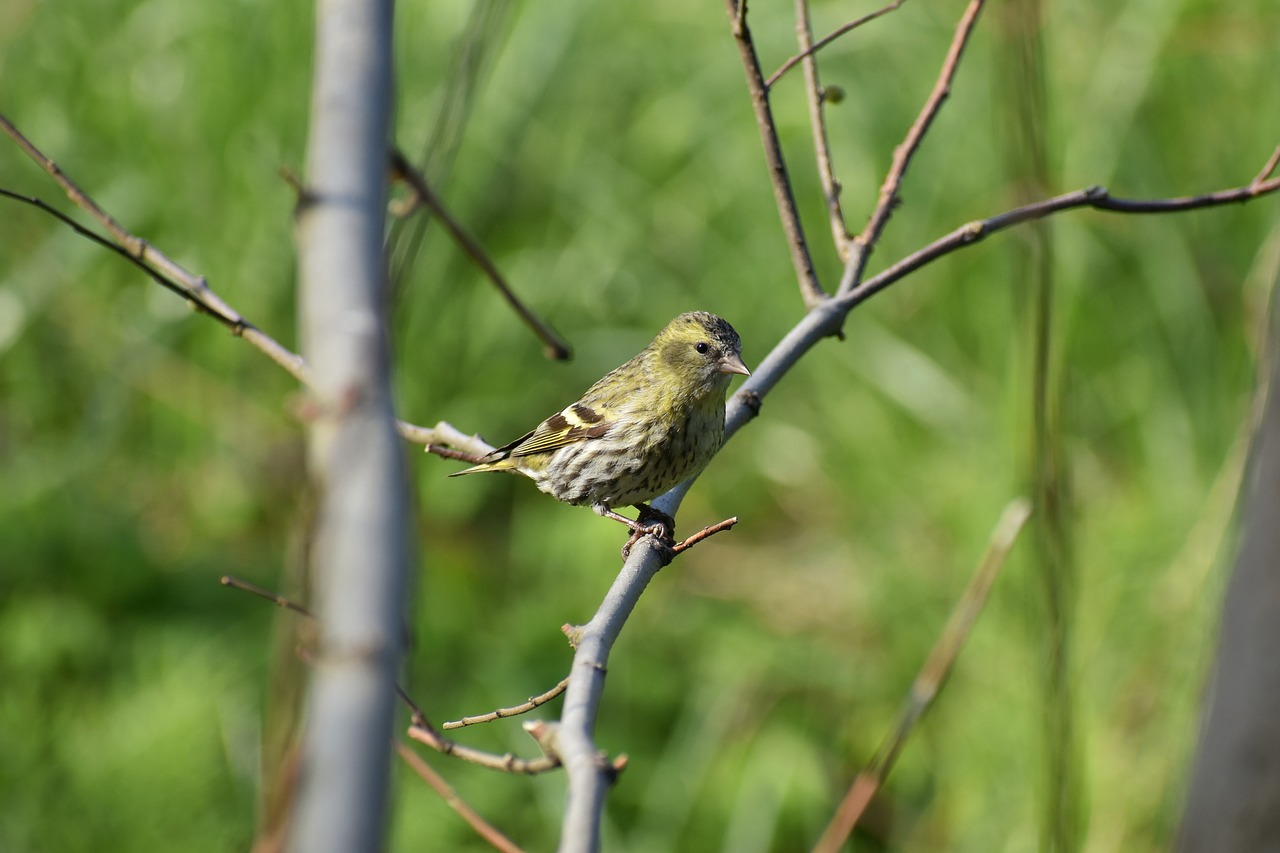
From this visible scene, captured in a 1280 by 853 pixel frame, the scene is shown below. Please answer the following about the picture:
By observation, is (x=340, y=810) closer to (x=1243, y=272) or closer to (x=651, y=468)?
(x=651, y=468)

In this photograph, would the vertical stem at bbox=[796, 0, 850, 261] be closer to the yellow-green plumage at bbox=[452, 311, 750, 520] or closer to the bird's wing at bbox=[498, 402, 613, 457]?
the yellow-green plumage at bbox=[452, 311, 750, 520]

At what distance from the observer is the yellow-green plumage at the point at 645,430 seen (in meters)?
3.16

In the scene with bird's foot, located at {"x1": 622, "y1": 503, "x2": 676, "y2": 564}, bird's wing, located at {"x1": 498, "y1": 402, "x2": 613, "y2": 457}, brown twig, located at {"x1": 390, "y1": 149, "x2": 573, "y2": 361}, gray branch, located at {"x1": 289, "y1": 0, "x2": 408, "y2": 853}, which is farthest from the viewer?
bird's wing, located at {"x1": 498, "y1": 402, "x2": 613, "y2": 457}

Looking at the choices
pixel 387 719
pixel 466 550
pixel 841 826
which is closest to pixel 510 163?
pixel 466 550

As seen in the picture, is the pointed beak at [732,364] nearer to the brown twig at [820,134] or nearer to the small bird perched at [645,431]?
A: the small bird perched at [645,431]

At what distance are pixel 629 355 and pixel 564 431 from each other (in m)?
1.91

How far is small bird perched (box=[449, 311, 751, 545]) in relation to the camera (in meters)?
3.16

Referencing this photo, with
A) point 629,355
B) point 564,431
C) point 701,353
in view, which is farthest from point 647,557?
point 629,355

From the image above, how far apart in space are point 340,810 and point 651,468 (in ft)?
8.10

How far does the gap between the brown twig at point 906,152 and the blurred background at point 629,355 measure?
1325 millimetres

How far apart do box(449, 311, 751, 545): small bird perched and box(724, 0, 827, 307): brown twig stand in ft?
1.63

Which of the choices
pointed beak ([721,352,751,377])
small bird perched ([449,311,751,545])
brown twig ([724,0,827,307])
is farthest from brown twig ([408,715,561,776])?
pointed beak ([721,352,751,377])

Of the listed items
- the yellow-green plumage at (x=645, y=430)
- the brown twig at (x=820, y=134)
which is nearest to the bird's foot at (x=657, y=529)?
the yellow-green plumage at (x=645, y=430)

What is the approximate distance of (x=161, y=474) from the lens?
5309mm
